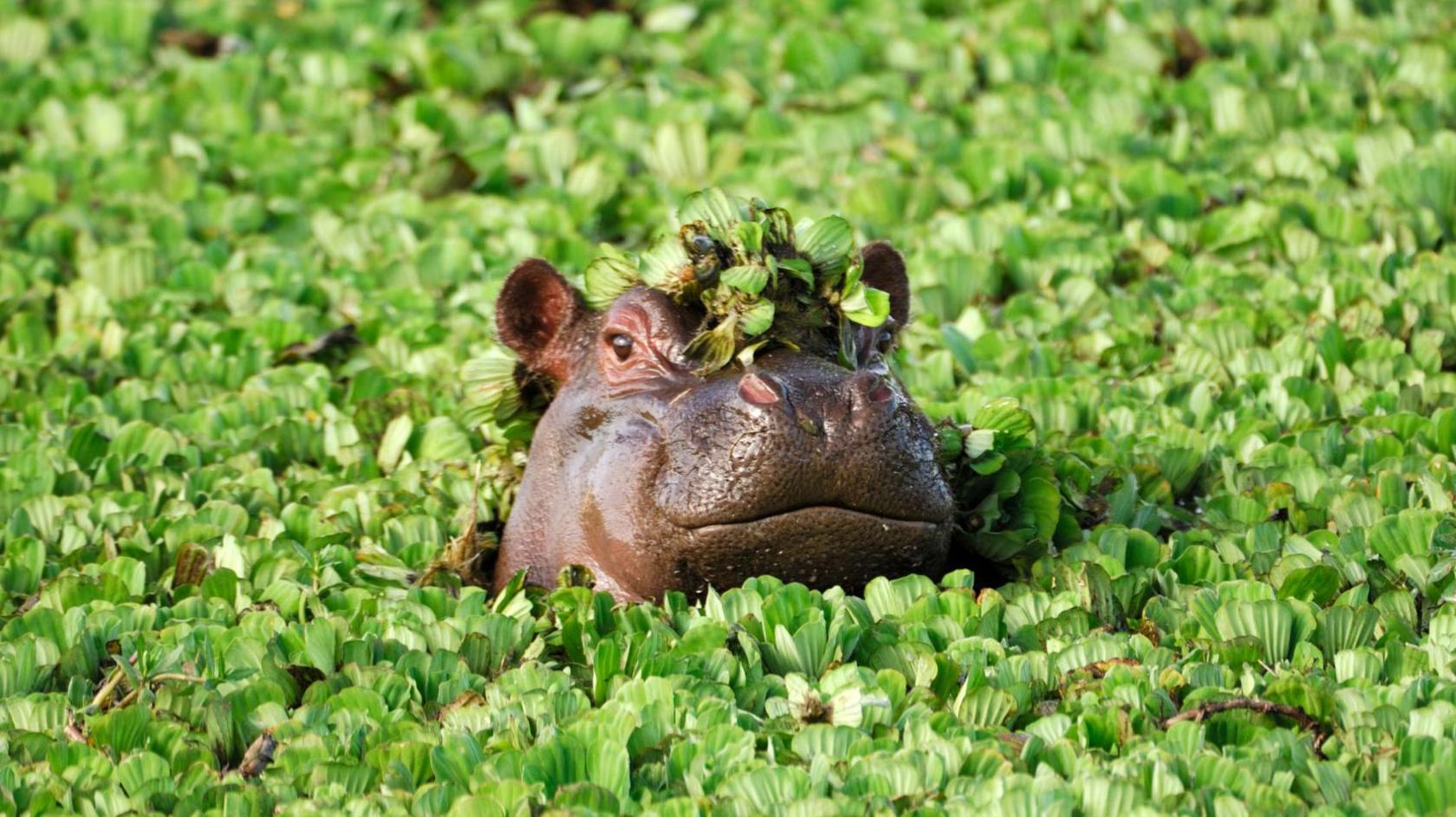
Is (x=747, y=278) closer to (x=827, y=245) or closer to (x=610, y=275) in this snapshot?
(x=827, y=245)

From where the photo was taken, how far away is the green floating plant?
4.94 metres

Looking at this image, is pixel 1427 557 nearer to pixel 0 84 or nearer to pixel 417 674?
pixel 417 674

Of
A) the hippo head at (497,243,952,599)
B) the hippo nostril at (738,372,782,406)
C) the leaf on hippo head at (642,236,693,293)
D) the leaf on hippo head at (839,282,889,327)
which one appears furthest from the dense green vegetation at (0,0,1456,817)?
the leaf on hippo head at (642,236,693,293)

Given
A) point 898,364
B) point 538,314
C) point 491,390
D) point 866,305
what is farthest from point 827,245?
point 898,364

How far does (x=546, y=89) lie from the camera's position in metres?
10.5

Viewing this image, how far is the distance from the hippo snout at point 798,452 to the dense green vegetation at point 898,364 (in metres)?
0.22

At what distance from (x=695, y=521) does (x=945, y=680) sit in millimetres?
659

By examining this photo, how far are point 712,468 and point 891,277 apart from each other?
4.17ft

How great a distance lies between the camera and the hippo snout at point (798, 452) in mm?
4566

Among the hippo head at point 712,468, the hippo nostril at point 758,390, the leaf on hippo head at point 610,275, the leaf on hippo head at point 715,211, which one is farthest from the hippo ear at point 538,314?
the hippo nostril at point 758,390

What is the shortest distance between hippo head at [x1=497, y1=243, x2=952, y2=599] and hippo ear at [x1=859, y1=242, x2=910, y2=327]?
228 millimetres

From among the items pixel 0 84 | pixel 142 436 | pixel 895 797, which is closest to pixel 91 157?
pixel 0 84

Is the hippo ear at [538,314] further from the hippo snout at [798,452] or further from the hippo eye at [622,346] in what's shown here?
the hippo snout at [798,452]

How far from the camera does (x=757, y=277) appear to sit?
4914 mm
